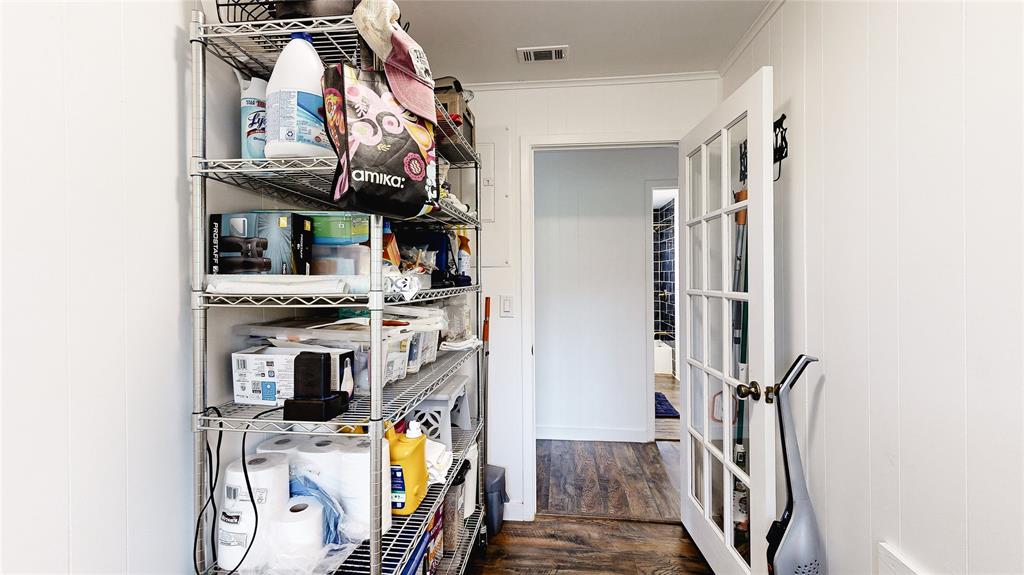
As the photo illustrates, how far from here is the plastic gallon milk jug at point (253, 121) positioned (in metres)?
1.18

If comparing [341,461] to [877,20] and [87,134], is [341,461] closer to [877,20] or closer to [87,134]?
[87,134]

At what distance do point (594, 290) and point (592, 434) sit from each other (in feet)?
3.65

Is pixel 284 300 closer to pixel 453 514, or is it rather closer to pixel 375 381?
pixel 375 381

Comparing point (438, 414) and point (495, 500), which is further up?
point (438, 414)

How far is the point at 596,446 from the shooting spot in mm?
3637

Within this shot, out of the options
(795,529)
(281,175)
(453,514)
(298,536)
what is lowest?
(453,514)

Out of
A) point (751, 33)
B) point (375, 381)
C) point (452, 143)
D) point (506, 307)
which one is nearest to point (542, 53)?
point (452, 143)

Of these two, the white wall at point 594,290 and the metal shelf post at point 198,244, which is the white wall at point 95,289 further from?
the white wall at point 594,290

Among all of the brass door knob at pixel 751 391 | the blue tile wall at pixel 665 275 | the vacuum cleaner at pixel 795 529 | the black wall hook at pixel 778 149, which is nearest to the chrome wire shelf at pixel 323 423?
the brass door knob at pixel 751 391

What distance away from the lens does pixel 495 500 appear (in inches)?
93.4

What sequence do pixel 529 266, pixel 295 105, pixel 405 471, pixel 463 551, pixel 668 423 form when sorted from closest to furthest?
1. pixel 295 105
2. pixel 405 471
3. pixel 463 551
4. pixel 529 266
5. pixel 668 423

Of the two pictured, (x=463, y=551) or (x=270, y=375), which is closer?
(x=270, y=375)

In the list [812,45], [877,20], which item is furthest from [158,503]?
[812,45]

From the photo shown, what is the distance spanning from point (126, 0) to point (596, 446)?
3.48 metres
